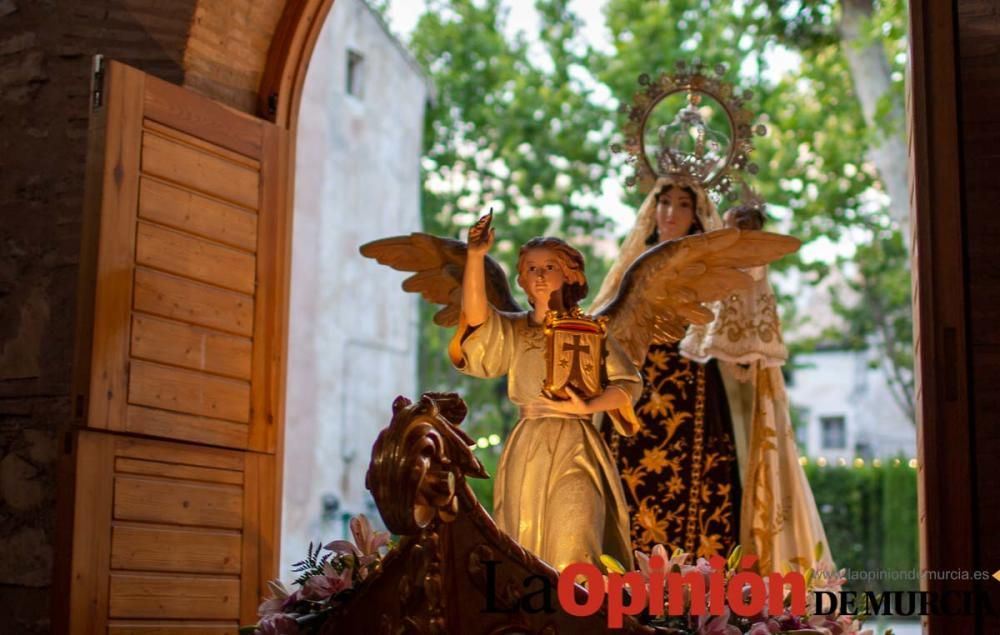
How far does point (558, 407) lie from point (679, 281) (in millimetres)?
792

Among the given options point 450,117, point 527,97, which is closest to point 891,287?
point 527,97

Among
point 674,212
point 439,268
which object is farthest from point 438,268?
point 674,212

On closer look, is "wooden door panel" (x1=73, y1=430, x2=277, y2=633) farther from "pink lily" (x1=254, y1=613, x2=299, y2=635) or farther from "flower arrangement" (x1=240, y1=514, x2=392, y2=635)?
"pink lily" (x1=254, y1=613, x2=299, y2=635)

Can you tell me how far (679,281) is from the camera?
217 inches

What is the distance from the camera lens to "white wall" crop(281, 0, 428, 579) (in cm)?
1530

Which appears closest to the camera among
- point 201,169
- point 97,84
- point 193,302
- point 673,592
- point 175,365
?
point 673,592

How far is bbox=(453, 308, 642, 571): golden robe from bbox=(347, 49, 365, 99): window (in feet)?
49.5

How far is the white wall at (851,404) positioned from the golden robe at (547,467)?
77.7 ft

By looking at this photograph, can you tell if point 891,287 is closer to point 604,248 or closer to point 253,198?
point 604,248

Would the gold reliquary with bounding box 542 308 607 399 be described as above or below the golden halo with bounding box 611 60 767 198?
below

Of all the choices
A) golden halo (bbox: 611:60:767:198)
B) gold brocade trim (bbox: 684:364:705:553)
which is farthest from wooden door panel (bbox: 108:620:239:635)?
golden halo (bbox: 611:60:767:198)

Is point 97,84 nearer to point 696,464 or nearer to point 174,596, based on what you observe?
point 174,596

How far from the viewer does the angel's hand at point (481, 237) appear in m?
4.85

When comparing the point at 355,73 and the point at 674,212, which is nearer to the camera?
the point at 674,212
